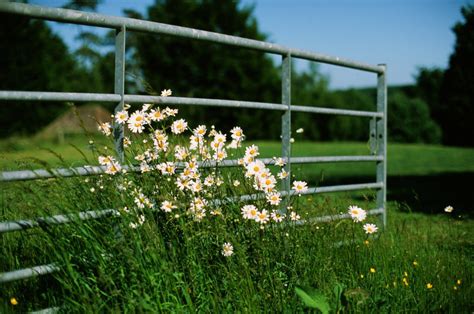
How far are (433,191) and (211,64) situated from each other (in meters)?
28.3

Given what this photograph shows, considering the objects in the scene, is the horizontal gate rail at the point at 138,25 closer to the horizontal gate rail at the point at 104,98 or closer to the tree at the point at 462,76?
the horizontal gate rail at the point at 104,98

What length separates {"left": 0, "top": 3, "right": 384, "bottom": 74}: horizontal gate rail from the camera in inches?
103

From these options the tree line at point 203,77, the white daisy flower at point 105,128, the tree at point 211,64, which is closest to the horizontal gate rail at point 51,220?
the white daisy flower at point 105,128

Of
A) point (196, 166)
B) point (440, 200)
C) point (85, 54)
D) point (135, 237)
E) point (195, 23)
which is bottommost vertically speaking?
point (440, 200)

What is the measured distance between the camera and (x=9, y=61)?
19.2 meters

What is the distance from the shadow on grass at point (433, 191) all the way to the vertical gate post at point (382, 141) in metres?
0.43

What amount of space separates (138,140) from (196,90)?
3427 centimetres

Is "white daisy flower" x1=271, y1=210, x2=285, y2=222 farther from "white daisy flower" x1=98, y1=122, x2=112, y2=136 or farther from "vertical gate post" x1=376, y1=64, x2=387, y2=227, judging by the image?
"vertical gate post" x1=376, y1=64, x2=387, y2=227

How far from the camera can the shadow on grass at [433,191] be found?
757 cm

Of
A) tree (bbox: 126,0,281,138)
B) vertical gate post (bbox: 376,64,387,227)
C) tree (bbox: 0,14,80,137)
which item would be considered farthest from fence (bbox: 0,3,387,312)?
tree (bbox: 126,0,281,138)

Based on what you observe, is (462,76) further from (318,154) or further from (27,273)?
(27,273)

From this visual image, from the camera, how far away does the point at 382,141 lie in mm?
5391

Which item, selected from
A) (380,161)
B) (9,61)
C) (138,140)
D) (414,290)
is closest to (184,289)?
(138,140)

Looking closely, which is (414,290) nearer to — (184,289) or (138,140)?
(184,289)
